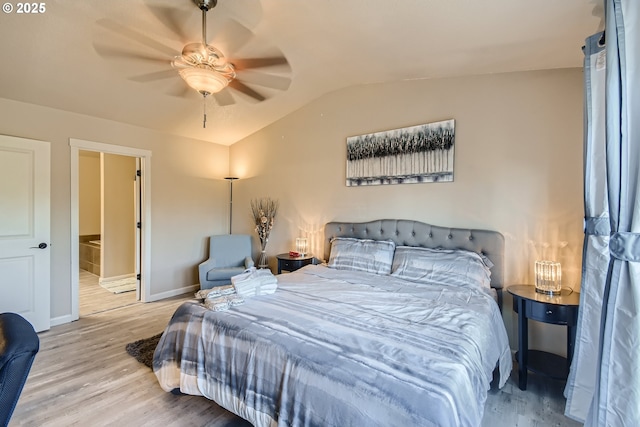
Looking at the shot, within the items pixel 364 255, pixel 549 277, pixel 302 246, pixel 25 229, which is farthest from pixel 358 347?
pixel 25 229

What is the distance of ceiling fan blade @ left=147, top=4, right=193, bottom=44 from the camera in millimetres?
2111

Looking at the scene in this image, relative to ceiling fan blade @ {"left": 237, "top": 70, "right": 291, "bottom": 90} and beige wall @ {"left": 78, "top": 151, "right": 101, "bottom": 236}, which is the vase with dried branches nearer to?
ceiling fan blade @ {"left": 237, "top": 70, "right": 291, "bottom": 90}

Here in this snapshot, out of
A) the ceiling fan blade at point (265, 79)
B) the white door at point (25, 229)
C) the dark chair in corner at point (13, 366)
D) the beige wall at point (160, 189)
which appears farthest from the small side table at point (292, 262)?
the dark chair in corner at point (13, 366)

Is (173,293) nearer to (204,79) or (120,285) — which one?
(120,285)

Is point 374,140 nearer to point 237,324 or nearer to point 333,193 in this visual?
point 333,193

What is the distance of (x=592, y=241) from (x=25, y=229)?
4922 mm

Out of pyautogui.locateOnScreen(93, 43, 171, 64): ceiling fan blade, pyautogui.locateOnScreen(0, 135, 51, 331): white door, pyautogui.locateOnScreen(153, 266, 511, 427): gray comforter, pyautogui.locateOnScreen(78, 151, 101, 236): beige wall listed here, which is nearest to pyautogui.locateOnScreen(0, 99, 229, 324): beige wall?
pyautogui.locateOnScreen(0, 135, 51, 331): white door

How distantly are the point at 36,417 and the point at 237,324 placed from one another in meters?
1.48

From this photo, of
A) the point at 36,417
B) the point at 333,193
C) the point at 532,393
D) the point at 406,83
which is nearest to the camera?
the point at 36,417

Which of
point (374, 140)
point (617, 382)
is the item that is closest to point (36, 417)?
point (617, 382)

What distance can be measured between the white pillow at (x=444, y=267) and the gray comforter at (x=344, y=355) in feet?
0.46

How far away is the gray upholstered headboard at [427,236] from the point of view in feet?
9.00

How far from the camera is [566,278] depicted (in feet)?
8.17

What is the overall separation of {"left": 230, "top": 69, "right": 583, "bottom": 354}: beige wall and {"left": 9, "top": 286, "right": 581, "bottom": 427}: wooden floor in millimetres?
753
